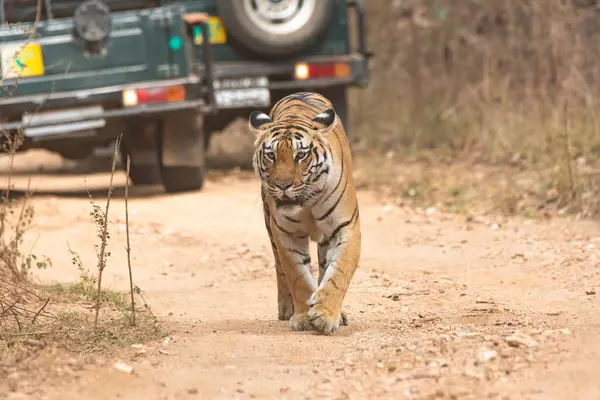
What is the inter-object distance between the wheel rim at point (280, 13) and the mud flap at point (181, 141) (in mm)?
1124

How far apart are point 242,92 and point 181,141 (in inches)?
41.8

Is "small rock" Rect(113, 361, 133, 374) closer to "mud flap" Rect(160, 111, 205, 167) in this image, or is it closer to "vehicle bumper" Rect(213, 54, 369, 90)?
"mud flap" Rect(160, 111, 205, 167)

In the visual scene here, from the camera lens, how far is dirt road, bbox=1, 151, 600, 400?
492 cm

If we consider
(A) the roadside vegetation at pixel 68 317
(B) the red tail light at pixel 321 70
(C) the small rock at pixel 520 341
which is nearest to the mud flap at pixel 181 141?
(B) the red tail light at pixel 321 70

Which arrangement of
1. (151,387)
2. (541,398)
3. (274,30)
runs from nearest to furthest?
(541,398)
(151,387)
(274,30)

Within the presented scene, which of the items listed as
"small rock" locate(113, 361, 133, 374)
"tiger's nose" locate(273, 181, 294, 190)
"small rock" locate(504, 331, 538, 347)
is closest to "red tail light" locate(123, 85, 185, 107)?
"tiger's nose" locate(273, 181, 294, 190)

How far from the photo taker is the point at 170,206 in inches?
429

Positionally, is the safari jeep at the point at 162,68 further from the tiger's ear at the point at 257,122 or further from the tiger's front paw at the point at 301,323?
the tiger's front paw at the point at 301,323

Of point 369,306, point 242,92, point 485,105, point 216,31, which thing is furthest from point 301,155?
point 485,105

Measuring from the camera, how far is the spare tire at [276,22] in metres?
11.8

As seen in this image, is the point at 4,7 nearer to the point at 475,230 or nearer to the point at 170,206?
the point at 170,206

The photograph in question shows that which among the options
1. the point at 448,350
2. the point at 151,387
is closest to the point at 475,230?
the point at 448,350

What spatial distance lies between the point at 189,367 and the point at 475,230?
4384 millimetres

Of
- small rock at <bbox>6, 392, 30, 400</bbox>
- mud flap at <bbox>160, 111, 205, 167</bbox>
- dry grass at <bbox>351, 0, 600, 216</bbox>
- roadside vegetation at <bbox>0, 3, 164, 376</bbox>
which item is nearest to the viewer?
small rock at <bbox>6, 392, 30, 400</bbox>
